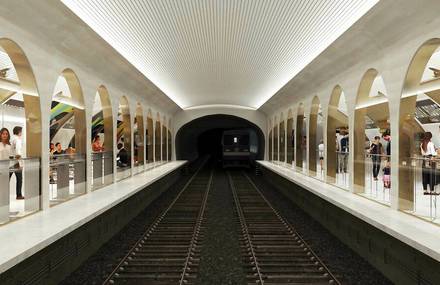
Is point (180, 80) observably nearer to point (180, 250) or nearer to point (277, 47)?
point (277, 47)

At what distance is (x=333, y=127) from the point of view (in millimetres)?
12336

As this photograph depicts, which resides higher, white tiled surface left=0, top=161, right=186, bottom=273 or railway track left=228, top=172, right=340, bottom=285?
white tiled surface left=0, top=161, right=186, bottom=273

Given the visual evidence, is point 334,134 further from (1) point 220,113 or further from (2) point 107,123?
(1) point 220,113

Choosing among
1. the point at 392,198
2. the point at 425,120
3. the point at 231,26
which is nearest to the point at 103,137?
the point at 231,26

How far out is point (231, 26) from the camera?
382 inches

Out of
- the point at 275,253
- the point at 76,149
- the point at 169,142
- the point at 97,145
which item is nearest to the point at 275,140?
the point at 169,142

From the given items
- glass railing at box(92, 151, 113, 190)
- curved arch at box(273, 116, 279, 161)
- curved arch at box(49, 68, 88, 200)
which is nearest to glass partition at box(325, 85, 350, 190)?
glass railing at box(92, 151, 113, 190)

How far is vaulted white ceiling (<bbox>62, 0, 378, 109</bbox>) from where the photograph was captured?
25.9 feet

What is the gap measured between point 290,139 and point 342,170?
8259mm

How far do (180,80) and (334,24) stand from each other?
9.41 metres

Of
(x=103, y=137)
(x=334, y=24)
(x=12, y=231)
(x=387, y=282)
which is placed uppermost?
(x=334, y=24)

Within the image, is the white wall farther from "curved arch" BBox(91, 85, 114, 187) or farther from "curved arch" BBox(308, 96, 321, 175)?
"curved arch" BBox(91, 85, 114, 187)

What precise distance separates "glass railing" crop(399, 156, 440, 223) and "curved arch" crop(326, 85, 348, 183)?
459 centimetres

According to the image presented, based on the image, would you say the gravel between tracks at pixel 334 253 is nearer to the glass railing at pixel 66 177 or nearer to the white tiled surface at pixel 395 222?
the white tiled surface at pixel 395 222
